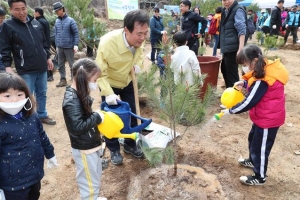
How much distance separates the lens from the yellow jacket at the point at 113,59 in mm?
2219

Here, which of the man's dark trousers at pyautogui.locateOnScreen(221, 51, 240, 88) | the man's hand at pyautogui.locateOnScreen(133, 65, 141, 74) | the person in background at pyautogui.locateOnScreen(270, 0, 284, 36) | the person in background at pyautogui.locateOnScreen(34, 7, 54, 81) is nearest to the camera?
the man's hand at pyautogui.locateOnScreen(133, 65, 141, 74)

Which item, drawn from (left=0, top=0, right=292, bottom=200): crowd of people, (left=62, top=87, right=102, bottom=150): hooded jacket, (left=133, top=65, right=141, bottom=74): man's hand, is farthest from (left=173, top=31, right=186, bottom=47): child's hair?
(left=62, top=87, right=102, bottom=150): hooded jacket

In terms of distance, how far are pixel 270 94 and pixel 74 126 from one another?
1460mm

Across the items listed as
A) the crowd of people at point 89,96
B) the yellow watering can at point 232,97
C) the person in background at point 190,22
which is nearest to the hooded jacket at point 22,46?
the crowd of people at point 89,96

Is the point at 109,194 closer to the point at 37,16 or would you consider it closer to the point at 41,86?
the point at 41,86

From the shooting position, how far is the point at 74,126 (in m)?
1.62

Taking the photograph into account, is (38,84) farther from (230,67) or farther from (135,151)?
(230,67)

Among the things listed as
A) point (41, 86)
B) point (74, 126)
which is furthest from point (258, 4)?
point (74, 126)

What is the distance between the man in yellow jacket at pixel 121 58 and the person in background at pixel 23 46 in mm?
1189

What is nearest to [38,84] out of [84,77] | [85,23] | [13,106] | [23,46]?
[23,46]

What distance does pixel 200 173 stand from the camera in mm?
2354

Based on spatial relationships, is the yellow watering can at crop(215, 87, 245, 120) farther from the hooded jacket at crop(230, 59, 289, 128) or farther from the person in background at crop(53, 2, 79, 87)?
the person in background at crop(53, 2, 79, 87)

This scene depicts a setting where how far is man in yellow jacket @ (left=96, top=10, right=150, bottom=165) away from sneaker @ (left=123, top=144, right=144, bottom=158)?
18cm

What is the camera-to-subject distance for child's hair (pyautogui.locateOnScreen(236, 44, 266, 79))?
6.39 ft
